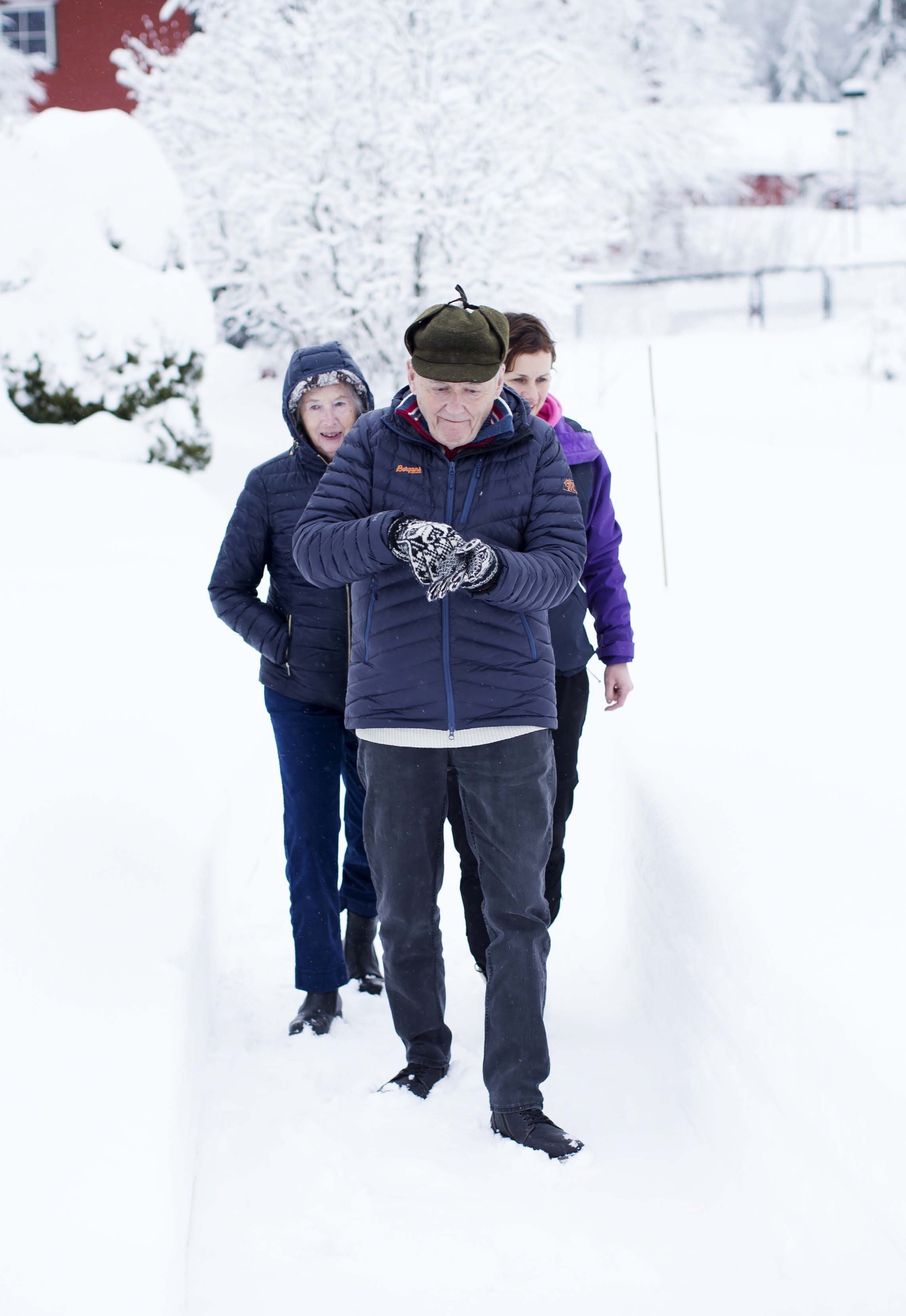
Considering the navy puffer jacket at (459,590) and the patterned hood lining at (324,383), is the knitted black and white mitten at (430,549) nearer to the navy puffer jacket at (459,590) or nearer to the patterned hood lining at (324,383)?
the navy puffer jacket at (459,590)

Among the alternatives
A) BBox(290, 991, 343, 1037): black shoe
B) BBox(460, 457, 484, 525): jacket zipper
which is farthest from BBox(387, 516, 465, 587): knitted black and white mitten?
BBox(290, 991, 343, 1037): black shoe

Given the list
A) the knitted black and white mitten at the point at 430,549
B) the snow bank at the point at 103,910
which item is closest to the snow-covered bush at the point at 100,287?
the snow bank at the point at 103,910

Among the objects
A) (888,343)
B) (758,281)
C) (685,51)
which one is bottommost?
(888,343)

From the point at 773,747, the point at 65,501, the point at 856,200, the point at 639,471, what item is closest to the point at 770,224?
the point at 856,200

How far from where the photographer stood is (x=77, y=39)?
24.2m

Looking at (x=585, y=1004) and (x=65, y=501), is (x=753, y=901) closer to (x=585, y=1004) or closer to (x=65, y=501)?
(x=585, y=1004)

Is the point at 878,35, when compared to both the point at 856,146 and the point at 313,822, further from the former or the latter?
the point at 313,822

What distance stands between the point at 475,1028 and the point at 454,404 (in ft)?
6.11

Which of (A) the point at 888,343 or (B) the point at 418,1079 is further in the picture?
(A) the point at 888,343

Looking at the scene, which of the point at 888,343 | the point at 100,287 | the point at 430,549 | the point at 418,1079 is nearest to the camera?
the point at 430,549

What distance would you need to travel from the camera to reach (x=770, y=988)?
279cm

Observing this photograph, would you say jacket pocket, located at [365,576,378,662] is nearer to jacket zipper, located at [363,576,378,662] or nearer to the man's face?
jacket zipper, located at [363,576,378,662]

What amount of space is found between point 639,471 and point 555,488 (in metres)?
10.0

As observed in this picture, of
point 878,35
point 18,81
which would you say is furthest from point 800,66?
point 18,81
